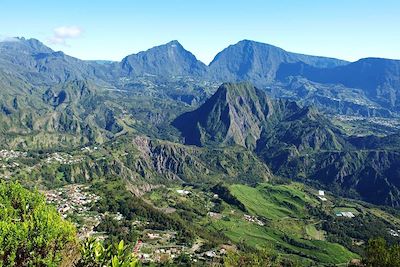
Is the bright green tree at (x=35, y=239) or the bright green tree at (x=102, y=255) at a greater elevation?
the bright green tree at (x=102, y=255)

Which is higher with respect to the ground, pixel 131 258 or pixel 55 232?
pixel 131 258

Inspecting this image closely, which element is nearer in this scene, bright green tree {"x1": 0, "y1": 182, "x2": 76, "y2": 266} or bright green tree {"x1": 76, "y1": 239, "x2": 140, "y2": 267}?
bright green tree {"x1": 76, "y1": 239, "x2": 140, "y2": 267}

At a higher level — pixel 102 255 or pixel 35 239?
pixel 102 255

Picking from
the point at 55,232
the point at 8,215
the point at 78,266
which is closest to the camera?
the point at 78,266

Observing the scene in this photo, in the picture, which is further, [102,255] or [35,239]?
[35,239]

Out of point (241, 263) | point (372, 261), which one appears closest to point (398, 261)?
point (372, 261)

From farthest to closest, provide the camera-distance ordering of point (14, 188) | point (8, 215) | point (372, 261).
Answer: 1. point (372, 261)
2. point (14, 188)
3. point (8, 215)

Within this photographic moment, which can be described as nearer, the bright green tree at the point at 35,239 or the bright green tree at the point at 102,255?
the bright green tree at the point at 102,255

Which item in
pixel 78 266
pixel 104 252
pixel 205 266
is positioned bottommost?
pixel 205 266

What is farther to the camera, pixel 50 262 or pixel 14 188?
pixel 14 188

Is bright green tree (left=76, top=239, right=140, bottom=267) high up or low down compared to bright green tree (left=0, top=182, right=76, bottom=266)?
up

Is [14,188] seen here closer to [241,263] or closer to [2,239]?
[2,239]
